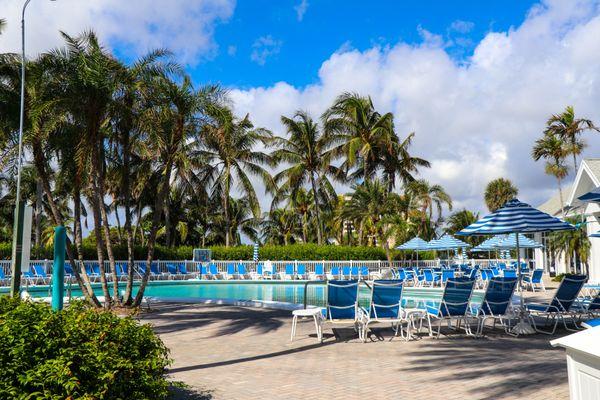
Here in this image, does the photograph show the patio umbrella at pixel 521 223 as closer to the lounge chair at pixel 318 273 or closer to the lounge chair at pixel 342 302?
the lounge chair at pixel 342 302

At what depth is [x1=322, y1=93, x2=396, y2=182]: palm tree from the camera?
35219 mm

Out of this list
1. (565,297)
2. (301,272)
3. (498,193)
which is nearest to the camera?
(565,297)

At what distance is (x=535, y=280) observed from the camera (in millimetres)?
19234

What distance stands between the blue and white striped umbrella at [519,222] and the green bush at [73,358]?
25.6 ft

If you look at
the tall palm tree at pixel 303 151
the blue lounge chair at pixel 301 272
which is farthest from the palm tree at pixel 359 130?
the blue lounge chair at pixel 301 272

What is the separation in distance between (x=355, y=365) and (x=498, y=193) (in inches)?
2128

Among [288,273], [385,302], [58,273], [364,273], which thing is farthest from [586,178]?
[58,273]

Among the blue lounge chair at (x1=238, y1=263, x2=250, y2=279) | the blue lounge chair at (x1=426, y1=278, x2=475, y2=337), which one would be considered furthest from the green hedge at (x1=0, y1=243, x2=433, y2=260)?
the blue lounge chair at (x1=426, y1=278, x2=475, y2=337)

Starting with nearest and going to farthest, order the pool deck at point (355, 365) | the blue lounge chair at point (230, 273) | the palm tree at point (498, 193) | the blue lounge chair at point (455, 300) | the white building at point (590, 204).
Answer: the pool deck at point (355, 365) → the blue lounge chair at point (455, 300) → the white building at point (590, 204) → the blue lounge chair at point (230, 273) → the palm tree at point (498, 193)

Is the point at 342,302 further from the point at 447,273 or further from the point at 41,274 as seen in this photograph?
the point at 41,274

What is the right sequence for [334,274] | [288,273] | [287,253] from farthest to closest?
[287,253], [288,273], [334,274]

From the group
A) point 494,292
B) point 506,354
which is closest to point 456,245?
point 494,292

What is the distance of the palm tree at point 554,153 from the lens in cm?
3262

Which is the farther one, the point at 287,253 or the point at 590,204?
the point at 287,253
